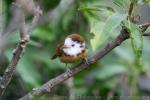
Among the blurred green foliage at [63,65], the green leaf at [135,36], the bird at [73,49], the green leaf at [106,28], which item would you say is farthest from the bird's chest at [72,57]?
the blurred green foliage at [63,65]

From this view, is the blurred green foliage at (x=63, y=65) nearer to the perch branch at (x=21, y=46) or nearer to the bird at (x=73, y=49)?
the bird at (x=73, y=49)

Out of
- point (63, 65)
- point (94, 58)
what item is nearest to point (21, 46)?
point (94, 58)

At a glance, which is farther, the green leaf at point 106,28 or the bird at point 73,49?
the bird at point 73,49

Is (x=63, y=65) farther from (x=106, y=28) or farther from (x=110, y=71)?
(x=106, y=28)

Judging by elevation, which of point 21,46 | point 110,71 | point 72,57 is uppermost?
point 110,71

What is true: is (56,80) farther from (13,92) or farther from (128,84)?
(128,84)

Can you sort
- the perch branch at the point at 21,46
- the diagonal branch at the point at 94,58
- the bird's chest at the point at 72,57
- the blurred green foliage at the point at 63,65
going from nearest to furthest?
the perch branch at the point at 21,46 → the diagonal branch at the point at 94,58 → the bird's chest at the point at 72,57 → the blurred green foliage at the point at 63,65

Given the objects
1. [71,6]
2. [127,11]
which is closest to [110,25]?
[127,11]

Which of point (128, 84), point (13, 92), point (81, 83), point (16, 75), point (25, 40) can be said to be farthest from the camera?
point (81, 83)
